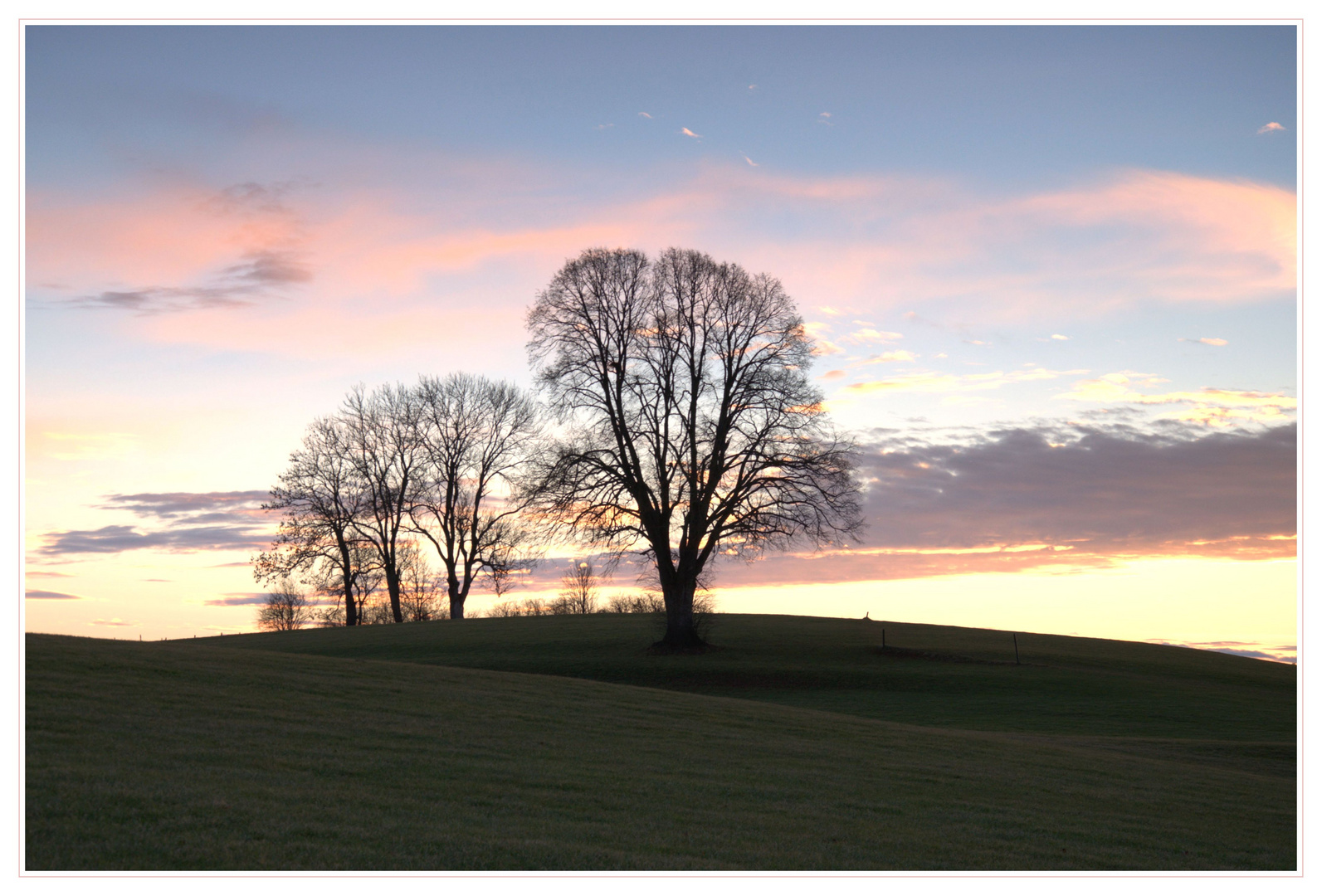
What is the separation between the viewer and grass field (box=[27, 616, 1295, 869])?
32.0ft

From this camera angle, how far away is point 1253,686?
43469 mm

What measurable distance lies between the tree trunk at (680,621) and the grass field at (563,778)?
12852mm

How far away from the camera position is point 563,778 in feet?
45.3

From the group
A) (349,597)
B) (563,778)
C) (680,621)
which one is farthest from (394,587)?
(563,778)

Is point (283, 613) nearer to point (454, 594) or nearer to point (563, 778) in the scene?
point (454, 594)

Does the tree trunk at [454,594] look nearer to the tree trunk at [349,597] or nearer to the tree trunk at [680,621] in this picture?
the tree trunk at [349,597]

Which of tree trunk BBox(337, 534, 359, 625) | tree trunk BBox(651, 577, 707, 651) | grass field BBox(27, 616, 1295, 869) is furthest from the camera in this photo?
tree trunk BBox(337, 534, 359, 625)

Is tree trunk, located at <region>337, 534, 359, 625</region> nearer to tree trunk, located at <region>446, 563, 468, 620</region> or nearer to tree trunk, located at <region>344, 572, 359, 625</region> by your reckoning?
tree trunk, located at <region>344, 572, 359, 625</region>

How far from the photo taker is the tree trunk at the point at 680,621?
141 ft

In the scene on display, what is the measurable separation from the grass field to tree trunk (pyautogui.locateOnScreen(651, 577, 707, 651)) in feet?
42.2

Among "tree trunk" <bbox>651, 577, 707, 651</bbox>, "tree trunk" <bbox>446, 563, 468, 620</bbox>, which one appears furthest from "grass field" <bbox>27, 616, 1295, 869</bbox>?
"tree trunk" <bbox>446, 563, 468, 620</bbox>

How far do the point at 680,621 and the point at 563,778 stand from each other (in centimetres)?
2989
